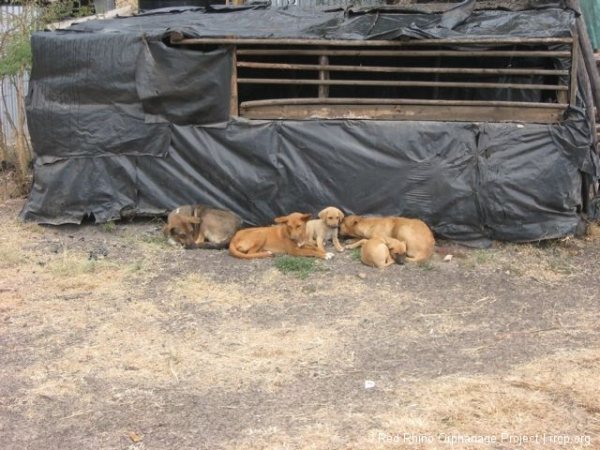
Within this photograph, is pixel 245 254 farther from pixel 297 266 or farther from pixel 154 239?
pixel 154 239

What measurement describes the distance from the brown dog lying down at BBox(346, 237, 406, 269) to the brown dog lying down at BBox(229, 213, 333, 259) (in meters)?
0.50

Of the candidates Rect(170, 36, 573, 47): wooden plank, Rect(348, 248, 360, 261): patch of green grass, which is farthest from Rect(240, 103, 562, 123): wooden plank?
Rect(348, 248, 360, 261): patch of green grass

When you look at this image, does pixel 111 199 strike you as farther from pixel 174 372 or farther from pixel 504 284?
pixel 504 284

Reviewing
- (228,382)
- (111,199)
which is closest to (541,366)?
(228,382)

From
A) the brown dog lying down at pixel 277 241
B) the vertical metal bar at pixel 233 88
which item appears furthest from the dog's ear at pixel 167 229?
the vertical metal bar at pixel 233 88

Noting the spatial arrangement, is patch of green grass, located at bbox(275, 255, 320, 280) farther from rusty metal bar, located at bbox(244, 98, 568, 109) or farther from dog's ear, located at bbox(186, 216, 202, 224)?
rusty metal bar, located at bbox(244, 98, 568, 109)

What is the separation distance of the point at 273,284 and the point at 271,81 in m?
2.83

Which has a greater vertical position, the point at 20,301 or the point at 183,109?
the point at 183,109

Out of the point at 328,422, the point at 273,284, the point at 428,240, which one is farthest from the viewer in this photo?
the point at 428,240

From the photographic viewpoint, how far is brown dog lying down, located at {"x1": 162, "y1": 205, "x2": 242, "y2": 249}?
25.7 feet

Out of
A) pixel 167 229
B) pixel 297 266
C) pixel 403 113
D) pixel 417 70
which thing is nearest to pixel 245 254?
pixel 297 266

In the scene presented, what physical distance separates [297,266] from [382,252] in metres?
0.96

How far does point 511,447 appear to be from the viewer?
374cm

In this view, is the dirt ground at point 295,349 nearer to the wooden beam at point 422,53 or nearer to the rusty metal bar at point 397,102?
the rusty metal bar at point 397,102
